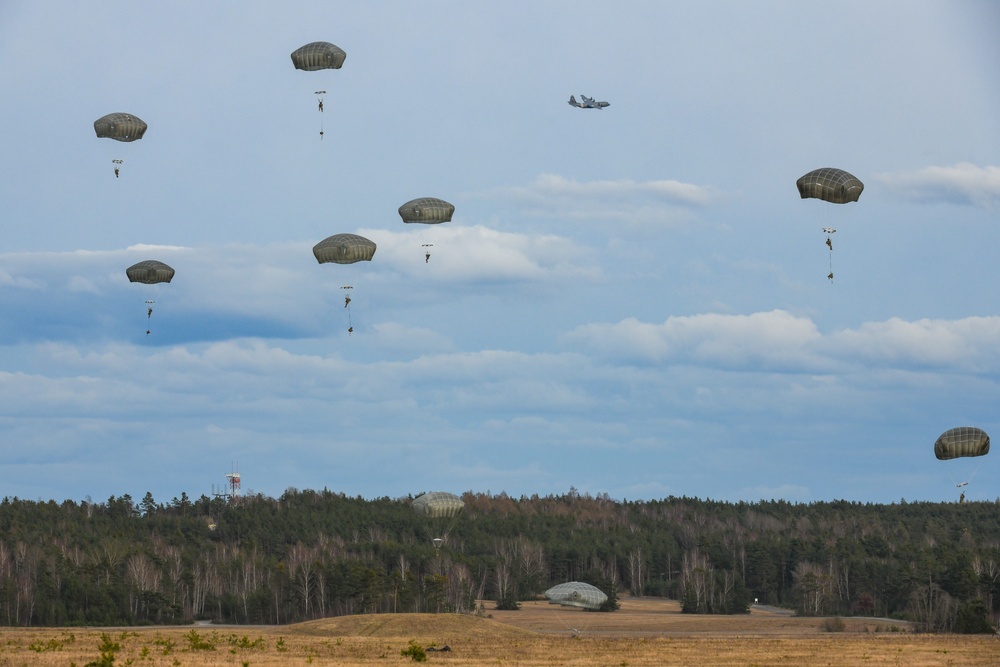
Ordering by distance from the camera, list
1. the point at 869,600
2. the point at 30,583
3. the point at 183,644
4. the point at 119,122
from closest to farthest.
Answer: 1. the point at 183,644
2. the point at 119,122
3. the point at 30,583
4. the point at 869,600

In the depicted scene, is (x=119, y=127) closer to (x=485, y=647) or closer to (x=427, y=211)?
(x=427, y=211)

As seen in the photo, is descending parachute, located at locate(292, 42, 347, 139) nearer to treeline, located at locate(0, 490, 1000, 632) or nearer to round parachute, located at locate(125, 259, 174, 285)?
round parachute, located at locate(125, 259, 174, 285)

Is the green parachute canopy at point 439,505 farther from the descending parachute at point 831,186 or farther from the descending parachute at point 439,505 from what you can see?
the descending parachute at point 831,186

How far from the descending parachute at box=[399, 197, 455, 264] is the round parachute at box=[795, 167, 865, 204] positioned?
27.7 m

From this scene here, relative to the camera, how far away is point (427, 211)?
98.4m

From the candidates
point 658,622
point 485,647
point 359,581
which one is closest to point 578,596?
point 658,622

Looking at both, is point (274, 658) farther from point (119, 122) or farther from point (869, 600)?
point (869, 600)

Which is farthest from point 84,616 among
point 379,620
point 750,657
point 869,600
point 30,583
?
point 869,600

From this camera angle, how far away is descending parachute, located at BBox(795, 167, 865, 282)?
3275 inches

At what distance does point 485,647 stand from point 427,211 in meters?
33.2

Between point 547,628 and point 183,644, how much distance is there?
4799 centimetres

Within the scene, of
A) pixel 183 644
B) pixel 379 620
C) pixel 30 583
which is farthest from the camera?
pixel 30 583

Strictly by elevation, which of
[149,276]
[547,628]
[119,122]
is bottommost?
[547,628]

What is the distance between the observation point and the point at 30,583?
14750cm
